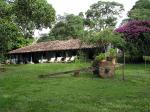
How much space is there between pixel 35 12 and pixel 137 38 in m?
15.0

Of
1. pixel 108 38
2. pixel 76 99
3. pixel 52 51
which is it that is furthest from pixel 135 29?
pixel 76 99

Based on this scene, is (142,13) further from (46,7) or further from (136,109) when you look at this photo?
(136,109)

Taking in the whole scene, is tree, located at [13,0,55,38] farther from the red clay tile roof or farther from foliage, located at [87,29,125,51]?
the red clay tile roof

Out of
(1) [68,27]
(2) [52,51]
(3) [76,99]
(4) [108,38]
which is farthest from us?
(1) [68,27]

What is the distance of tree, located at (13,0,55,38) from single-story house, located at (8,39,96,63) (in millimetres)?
15230

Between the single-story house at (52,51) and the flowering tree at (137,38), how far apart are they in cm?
620

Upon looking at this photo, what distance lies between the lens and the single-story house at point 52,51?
4872 centimetres

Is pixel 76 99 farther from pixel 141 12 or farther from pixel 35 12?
pixel 141 12

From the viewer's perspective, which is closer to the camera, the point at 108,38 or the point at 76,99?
the point at 76,99

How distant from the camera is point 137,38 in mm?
40406

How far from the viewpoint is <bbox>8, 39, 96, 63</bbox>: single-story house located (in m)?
48.7

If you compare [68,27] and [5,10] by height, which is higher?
[68,27]

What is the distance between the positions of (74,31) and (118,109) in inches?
2484

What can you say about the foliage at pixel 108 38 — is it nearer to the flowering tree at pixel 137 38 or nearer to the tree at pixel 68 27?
the flowering tree at pixel 137 38
